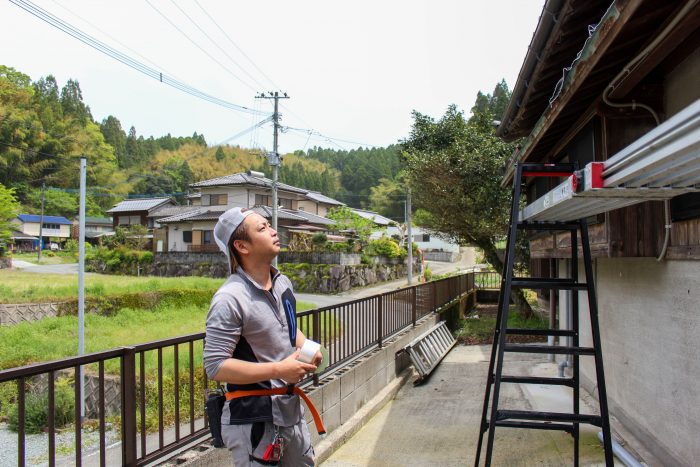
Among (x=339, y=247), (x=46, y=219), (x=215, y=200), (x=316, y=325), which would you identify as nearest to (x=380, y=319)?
(x=316, y=325)

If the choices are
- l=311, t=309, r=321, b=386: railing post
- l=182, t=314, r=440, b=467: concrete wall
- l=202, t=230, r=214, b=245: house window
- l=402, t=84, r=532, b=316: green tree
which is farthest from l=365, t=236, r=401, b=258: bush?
l=311, t=309, r=321, b=386: railing post

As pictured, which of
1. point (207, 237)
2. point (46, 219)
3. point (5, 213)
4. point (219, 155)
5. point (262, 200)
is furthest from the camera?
point (219, 155)

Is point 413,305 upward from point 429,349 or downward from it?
upward

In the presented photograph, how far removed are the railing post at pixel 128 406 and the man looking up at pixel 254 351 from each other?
2.85ft

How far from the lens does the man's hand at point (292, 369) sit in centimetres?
A: 195

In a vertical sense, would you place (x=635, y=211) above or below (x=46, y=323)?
above

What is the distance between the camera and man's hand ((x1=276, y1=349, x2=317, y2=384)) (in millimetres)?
1945

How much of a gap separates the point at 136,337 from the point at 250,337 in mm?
12446

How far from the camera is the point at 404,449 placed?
16.3ft

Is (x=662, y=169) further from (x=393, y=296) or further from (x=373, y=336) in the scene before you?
(x=393, y=296)

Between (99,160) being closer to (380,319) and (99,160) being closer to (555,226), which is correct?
(380,319)

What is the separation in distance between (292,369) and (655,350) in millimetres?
3367

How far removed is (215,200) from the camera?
1483 inches

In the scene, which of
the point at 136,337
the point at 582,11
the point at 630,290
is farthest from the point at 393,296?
the point at 136,337
